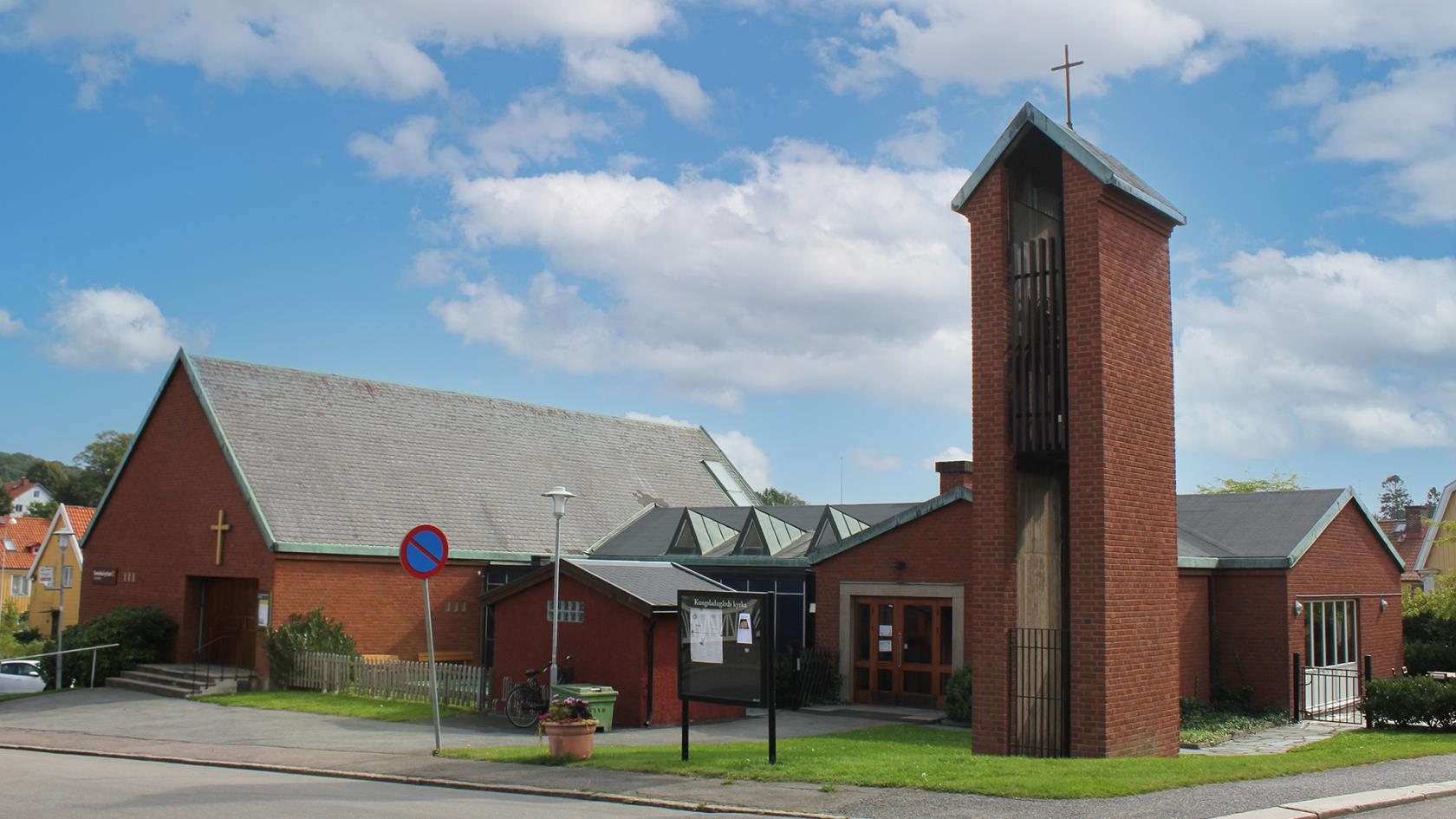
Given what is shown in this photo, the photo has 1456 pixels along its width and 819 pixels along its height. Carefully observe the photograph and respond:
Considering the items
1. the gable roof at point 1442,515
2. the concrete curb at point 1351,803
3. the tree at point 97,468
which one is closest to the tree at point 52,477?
the tree at point 97,468

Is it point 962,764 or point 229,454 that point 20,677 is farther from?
point 962,764

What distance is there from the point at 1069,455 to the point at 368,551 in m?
17.7

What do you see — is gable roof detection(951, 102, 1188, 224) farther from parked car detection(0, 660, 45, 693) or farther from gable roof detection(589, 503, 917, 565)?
parked car detection(0, 660, 45, 693)

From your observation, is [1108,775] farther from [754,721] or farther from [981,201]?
[754,721]

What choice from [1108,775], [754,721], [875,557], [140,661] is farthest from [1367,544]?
[140,661]

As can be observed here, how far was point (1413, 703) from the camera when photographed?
62.3 feet

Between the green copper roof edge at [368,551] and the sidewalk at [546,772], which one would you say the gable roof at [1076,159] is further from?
the green copper roof edge at [368,551]

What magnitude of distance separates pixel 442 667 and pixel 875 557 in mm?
8966

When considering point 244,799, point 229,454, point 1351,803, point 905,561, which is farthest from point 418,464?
point 1351,803

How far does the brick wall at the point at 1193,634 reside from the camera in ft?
73.7

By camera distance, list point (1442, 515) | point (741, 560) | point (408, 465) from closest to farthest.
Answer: point (741, 560) < point (408, 465) < point (1442, 515)

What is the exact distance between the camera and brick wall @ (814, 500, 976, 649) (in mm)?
23328

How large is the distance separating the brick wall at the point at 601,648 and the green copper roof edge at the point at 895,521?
4.82 metres

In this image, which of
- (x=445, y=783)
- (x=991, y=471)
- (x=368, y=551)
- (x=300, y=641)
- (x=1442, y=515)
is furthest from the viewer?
(x=1442, y=515)
